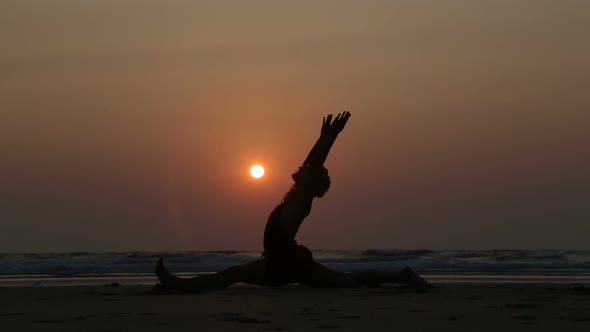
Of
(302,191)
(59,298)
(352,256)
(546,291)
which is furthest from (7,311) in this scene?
(352,256)

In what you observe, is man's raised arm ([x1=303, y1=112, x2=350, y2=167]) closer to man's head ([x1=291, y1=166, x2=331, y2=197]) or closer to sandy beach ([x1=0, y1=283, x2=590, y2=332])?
man's head ([x1=291, y1=166, x2=331, y2=197])

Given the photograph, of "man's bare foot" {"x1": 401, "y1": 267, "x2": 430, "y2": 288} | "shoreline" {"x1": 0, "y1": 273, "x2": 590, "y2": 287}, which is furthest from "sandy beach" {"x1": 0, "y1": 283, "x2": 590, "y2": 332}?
"shoreline" {"x1": 0, "y1": 273, "x2": 590, "y2": 287}

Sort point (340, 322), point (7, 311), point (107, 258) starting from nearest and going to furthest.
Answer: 1. point (340, 322)
2. point (7, 311)
3. point (107, 258)

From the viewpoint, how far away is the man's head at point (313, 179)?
9.30 metres

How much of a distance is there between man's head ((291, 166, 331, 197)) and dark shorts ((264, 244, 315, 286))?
0.63 metres

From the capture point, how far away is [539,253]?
34.4 meters

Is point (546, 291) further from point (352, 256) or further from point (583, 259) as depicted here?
point (352, 256)

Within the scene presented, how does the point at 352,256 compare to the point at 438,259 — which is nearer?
the point at 438,259

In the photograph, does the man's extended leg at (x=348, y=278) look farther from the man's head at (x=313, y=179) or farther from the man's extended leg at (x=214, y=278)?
the man's head at (x=313, y=179)

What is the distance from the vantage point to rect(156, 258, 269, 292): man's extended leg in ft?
31.1

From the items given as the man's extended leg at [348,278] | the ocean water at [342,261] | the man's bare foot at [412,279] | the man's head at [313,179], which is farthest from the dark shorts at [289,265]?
the ocean water at [342,261]

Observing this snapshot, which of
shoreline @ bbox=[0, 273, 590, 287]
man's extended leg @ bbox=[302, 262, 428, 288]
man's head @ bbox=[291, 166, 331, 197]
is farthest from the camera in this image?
shoreline @ bbox=[0, 273, 590, 287]

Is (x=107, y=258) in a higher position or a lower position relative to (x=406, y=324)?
higher

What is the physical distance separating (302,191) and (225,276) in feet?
4.15
